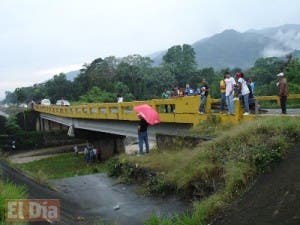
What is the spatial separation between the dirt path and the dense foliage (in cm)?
5444

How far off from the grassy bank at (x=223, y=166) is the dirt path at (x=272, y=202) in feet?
1.05

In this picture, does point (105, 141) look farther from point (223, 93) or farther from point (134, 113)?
point (223, 93)

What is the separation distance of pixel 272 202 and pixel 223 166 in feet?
8.42

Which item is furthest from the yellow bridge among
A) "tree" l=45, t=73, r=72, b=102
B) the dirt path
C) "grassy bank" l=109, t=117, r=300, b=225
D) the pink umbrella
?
"tree" l=45, t=73, r=72, b=102

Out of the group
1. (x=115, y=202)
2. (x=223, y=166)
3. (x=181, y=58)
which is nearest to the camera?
(x=223, y=166)

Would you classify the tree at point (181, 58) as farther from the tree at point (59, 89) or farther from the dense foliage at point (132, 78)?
the tree at point (59, 89)

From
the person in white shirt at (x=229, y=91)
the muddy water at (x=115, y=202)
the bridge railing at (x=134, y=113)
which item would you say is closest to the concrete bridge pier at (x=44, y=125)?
the bridge railing at (x=134, y=113)

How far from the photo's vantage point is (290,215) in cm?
651

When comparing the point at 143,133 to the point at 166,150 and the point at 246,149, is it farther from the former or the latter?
the point at 246,149

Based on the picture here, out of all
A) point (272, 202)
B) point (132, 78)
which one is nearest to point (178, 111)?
point (272, 202)

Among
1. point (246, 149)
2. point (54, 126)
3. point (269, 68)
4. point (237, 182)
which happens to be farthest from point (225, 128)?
point (54, 126)

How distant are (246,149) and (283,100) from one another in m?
5.55

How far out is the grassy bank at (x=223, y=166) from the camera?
8289mm

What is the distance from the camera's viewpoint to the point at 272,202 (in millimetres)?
7168
